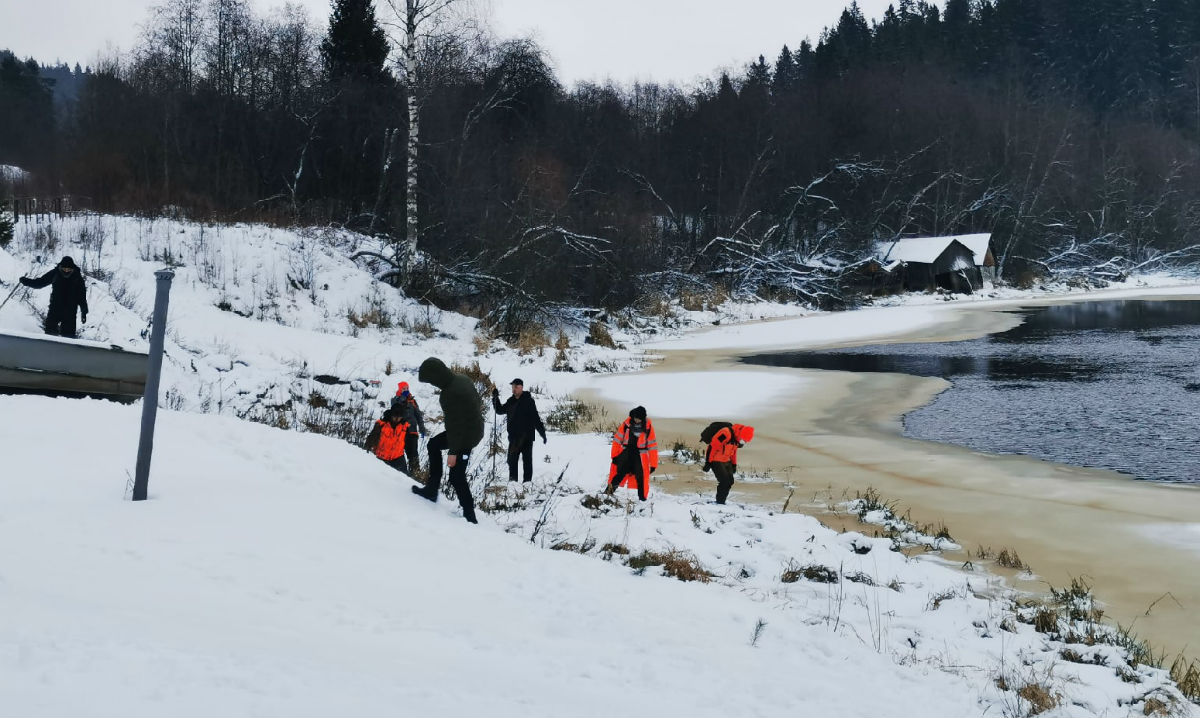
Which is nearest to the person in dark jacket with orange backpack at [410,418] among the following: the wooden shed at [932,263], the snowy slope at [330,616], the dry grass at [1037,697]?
the snowy slope at [330,616]

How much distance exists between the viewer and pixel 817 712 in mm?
4520

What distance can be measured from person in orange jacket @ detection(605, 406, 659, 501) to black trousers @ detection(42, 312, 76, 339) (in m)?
7.97

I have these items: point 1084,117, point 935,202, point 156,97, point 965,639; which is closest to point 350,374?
point 965,639

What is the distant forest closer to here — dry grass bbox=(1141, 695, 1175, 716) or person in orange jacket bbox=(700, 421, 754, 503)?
person in orange jacket bbox=(700, 421, 754, 503)

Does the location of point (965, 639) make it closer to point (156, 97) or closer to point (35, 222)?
point (35, 222)

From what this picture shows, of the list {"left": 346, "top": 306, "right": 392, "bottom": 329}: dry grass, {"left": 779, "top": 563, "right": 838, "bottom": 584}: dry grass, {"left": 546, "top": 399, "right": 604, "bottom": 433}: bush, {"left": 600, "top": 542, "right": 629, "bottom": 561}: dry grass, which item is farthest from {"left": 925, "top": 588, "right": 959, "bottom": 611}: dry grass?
{"left": 346, "top": 306, "right": 392, "bottom": 329}: dry grass

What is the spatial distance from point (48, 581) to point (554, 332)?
25.7 meters

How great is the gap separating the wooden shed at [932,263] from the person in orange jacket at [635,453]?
179 feet

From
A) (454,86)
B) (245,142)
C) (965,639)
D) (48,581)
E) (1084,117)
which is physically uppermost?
(1084,117)

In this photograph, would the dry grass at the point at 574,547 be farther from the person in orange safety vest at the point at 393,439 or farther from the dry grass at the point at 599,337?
the dry grass at the point at 599,337

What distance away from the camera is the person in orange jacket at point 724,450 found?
10727 millimetres

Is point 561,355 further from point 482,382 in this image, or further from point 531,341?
point 482,382

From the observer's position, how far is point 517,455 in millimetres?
11438

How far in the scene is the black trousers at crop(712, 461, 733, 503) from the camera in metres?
10.7
